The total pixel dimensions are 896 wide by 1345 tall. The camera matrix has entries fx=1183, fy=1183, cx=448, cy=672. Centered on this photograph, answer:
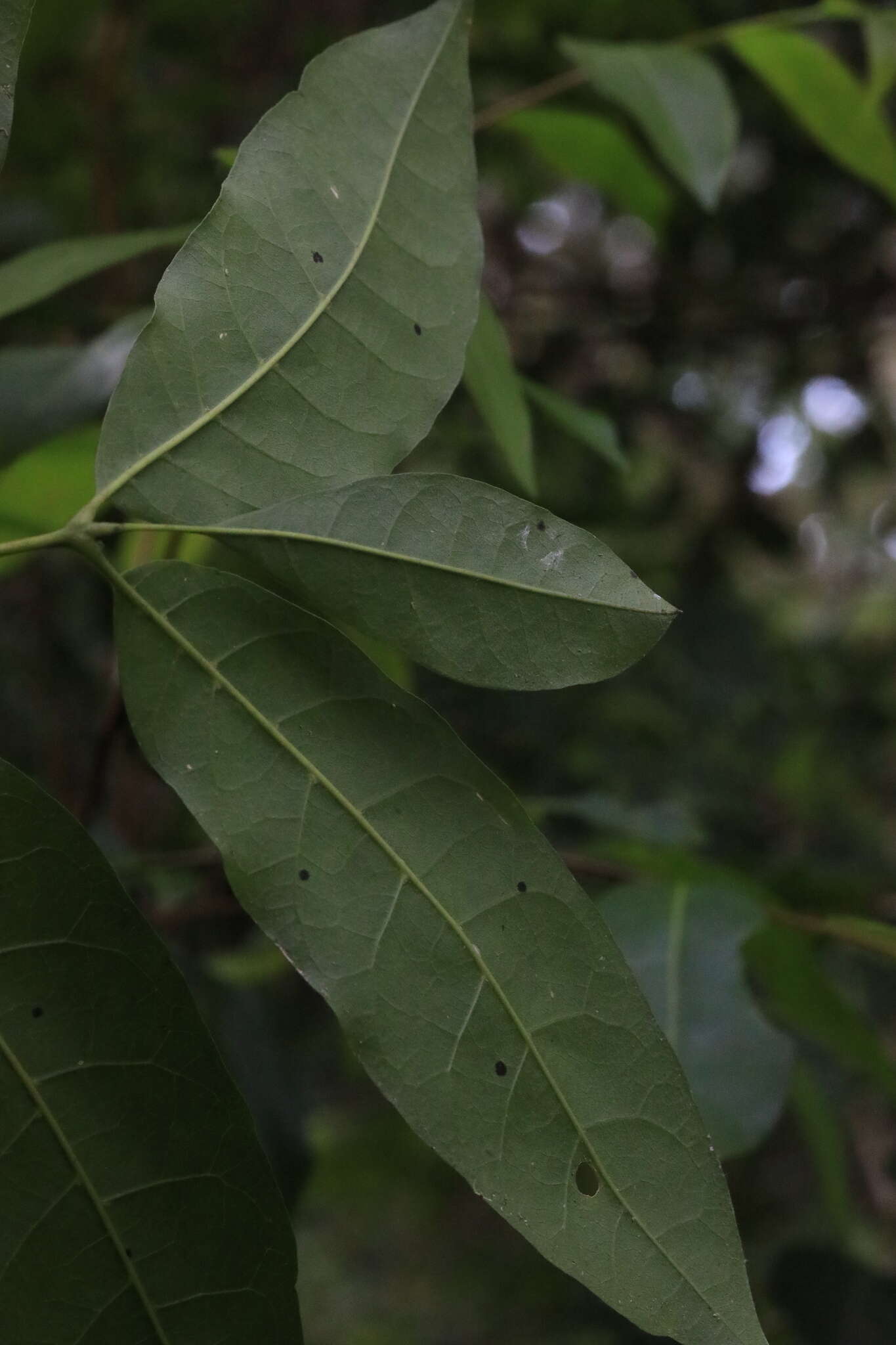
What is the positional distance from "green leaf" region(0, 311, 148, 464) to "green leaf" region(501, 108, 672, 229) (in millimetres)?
454

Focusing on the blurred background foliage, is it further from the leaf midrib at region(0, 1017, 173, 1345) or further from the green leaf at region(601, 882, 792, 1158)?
the leaf midrib at region(0, 1017, 173, 1345)

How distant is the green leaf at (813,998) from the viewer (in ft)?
2.57

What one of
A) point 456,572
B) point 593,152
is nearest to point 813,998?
point 456,572

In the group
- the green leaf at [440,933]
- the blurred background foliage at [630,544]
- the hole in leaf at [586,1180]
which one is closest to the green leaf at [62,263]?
the blurred background foliage at [630,544]

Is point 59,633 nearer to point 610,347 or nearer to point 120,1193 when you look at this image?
point 610,347

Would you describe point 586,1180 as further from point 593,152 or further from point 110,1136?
point 593,152

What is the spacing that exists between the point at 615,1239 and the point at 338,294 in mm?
361

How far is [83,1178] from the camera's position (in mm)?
400

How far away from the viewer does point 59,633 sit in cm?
154

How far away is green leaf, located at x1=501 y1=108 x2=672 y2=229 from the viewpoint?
1.02 metres

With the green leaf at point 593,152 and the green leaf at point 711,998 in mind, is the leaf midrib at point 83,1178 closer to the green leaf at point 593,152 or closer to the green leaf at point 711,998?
the green leaf at point 711,998

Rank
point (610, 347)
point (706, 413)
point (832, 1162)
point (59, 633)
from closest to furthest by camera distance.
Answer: point (832, 1162) → point (59, 633) → point (610, 347) → point (706, 413)

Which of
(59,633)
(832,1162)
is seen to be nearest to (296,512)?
(832,1162)

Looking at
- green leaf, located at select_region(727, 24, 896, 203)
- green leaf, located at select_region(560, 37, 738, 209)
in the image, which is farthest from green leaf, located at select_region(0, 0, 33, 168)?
green leaf, located at select_region(727, 24, 896, 203)
